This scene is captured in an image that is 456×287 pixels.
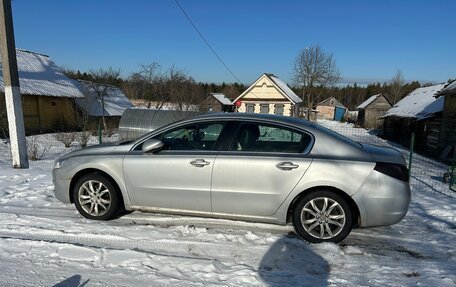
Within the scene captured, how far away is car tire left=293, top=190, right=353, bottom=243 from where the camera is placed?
3.91 m

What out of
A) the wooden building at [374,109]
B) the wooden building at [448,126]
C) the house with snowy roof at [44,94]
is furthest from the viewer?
the wooden building at [374,109]

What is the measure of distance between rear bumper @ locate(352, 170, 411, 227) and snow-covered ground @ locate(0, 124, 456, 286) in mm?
410

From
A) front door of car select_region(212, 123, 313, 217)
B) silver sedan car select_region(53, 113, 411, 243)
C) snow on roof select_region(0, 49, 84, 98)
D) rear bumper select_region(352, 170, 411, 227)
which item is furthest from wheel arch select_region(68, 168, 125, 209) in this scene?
snow on roof select_region(0, 49, 84, 98)

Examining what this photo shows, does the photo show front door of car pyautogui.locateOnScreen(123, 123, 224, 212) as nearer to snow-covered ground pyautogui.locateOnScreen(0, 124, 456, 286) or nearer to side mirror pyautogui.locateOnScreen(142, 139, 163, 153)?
side mirror pyautogui.locateOnScreen(142, 139, 163, 153)

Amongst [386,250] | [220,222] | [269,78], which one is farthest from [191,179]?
[269,78]

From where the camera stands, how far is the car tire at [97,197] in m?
4.54

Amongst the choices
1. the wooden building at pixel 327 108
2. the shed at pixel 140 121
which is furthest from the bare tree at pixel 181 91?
the wooden building at pixel 327 108

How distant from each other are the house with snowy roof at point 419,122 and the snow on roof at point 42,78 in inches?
1039

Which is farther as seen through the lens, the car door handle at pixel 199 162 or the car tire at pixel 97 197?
the car tire at pixel 97 197

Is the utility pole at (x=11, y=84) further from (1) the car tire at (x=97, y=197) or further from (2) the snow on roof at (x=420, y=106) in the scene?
(2) the snow on roof at (x=420, y=106)

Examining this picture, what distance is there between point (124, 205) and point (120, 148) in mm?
804

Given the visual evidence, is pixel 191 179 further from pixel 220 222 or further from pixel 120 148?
pixel 120 148

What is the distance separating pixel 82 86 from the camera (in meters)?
30.0

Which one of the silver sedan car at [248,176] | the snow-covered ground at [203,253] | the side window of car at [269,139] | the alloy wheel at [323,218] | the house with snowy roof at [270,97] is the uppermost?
the house with snowy roof at [270,97]
